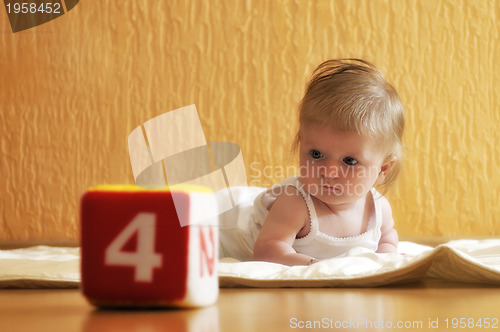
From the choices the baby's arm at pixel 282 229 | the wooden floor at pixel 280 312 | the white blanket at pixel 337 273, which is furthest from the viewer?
the baby's arm at pixel 282 229

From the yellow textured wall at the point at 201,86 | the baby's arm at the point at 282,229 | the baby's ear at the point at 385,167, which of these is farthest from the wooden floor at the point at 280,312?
the yellow textured wall at the point at 201,86

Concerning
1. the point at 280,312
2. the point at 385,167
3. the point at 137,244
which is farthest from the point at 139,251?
the point at 385,167

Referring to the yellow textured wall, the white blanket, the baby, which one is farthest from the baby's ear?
the yellow textured wall

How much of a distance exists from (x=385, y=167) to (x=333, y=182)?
152 millimetres

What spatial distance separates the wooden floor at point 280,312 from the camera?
45cm

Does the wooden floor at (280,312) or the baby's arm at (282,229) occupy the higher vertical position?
the wooden floor at (280,312)

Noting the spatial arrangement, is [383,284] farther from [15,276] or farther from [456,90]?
[456,90]

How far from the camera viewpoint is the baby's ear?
112 centimetres

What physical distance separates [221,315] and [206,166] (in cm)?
119

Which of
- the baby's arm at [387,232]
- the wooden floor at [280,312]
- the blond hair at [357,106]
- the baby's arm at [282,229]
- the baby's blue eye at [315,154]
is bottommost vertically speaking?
the baby's arm at [387,232]

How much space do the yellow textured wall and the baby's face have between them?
570 millimetres

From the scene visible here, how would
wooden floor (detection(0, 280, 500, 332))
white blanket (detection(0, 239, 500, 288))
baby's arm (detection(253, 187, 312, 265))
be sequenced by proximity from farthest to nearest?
baby's arm (detection(253, 187, 312, 265))
white blanket (detection(0, 239, 500, 288))
wooden floor (detection(0, 280, 500, 332))

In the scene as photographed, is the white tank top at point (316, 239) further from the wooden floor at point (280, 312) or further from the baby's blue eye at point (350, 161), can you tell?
the wooden floor at point (280, 312)

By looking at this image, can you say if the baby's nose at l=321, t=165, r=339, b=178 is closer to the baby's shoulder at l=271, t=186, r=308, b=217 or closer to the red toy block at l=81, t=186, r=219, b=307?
the baby's shoulder at l=271, t=186, r=308, b=217
